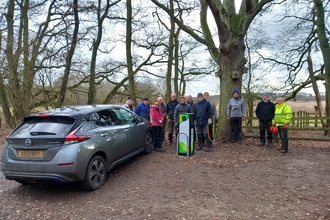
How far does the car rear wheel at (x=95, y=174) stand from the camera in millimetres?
4828

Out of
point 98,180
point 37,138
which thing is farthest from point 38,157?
point 98,180

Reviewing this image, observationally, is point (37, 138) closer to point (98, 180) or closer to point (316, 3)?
point (98, 180)

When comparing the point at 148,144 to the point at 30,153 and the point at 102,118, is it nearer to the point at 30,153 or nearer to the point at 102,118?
Answer: the point at 102,118

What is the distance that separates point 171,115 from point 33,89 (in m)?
9.06

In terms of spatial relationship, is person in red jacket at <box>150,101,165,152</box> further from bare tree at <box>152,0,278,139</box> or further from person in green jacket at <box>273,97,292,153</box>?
person in green jacket at <box>273,97,292,153</box>

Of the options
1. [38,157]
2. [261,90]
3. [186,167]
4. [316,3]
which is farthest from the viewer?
[261,90]

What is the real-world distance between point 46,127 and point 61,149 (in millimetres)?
585

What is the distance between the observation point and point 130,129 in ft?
21.4

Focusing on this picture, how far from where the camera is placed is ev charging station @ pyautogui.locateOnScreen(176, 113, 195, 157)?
7316 mm

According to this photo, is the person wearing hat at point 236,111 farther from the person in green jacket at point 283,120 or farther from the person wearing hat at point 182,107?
the person wearing hat at point 182,107

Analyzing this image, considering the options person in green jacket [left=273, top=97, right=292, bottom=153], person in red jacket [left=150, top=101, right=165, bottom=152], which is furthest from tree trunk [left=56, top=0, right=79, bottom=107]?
person in green jacket [left=273, top=97, right=292, bottom=153]

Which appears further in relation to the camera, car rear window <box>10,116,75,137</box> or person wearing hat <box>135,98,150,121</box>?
person wearing hat <box>135,98,150,121</box>

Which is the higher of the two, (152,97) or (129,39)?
(129,39)

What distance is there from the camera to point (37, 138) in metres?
4.60
